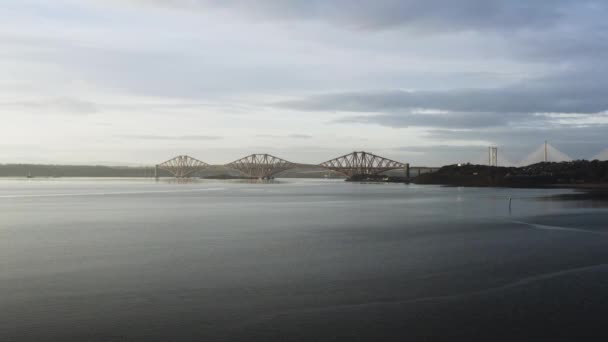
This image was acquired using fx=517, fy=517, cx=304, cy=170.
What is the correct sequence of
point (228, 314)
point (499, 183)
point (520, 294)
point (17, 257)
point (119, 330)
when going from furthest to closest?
point (499, 183)
point (17, 257)
point (520, 294)
point (228, 314)
point (119, 330)

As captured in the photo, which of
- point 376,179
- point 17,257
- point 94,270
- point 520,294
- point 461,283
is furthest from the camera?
point 376,179

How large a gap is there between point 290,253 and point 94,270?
19.3 feet

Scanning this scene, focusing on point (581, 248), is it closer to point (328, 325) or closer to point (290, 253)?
point (290, 253)

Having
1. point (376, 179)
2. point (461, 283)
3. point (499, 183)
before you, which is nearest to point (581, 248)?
point (461, 283)

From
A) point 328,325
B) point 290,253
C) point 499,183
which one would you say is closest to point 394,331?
point 328,325

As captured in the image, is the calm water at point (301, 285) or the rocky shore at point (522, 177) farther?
the rocky shore at point (522, 177)

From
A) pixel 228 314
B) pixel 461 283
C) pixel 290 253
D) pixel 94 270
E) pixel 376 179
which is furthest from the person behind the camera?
pixel 376 179

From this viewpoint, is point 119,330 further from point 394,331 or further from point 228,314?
point 394,331

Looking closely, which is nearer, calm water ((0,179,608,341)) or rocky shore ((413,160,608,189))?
calm water ((0,179,608,341))

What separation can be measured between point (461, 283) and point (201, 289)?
5.89 meters

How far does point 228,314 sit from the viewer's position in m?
9.22

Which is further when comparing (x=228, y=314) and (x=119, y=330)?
(x=228, y=314)

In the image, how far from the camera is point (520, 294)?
Answer: 1084 centimetres

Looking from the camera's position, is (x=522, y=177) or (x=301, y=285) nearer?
(x=301, y=285)
